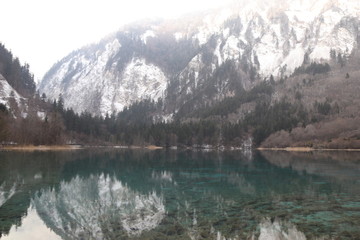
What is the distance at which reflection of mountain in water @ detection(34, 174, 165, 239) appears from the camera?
18750mm

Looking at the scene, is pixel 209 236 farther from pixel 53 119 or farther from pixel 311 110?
pixel 311 110

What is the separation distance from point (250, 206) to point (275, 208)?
1976 millimetres

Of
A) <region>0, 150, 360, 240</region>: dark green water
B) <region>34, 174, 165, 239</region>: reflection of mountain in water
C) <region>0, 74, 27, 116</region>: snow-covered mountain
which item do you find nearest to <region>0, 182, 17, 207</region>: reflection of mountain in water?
<region>0, 150, 360, 240</region>: dark green water

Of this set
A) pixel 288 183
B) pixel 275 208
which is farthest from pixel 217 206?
pixel 288 183

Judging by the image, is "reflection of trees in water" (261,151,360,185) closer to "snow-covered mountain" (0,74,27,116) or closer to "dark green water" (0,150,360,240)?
"dark green water" (0,150,360,240)

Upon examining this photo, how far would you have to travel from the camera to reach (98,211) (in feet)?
77.0

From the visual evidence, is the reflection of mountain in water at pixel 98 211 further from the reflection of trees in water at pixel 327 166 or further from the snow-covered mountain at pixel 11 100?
the snow-covered mountain at pixel 11 100

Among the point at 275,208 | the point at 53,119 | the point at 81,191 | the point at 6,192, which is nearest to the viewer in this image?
the point at 275,208

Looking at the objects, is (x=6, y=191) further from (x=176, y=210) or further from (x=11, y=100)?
(x=11, y=100)

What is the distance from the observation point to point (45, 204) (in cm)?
2561

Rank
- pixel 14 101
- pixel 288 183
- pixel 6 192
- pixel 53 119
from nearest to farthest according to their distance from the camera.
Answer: pixel 6 192, pixel 288 183, pixel 53 119, pixel 14 101

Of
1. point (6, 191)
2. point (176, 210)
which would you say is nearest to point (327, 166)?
point (176, 210)

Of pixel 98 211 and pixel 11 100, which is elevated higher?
pixel 11 100

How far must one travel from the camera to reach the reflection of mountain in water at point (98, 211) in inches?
738
